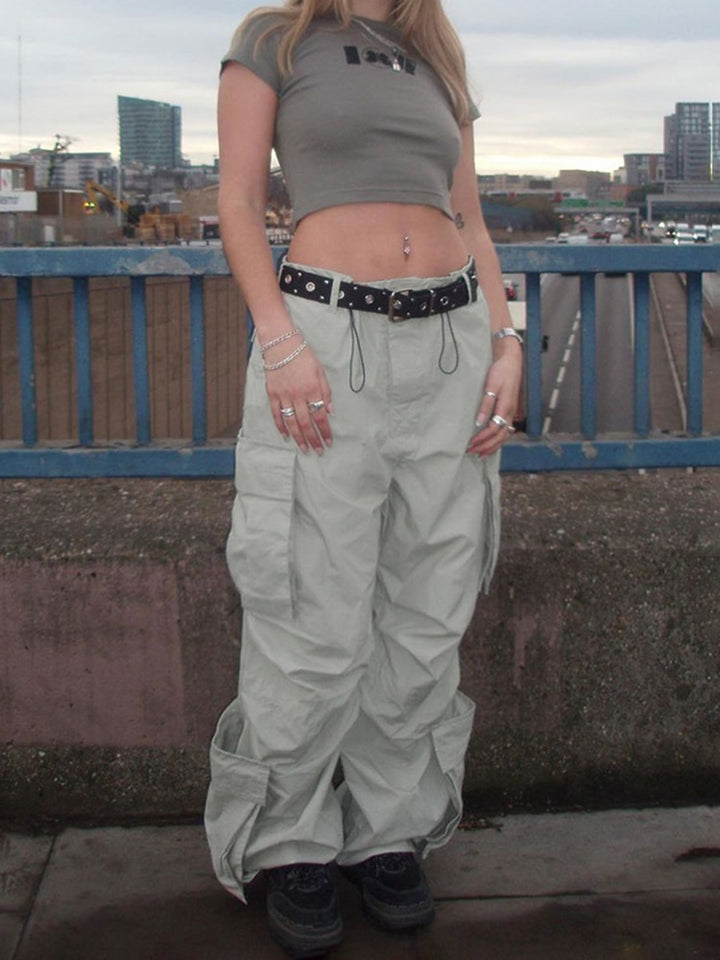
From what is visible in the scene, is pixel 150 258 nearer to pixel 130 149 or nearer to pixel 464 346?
pixel 464 346

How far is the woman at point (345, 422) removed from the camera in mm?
2230

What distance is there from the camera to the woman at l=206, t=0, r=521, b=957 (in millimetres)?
2230

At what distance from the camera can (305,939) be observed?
248cm

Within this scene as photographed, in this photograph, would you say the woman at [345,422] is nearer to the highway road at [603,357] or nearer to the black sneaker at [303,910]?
the black sneaker at [303,910]

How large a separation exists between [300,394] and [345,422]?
121 millimetres

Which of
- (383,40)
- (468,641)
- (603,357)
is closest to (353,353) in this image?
(383,40)

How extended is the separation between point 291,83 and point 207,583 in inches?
54.0

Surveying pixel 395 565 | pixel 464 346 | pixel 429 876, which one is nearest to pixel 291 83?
pixel 464 346

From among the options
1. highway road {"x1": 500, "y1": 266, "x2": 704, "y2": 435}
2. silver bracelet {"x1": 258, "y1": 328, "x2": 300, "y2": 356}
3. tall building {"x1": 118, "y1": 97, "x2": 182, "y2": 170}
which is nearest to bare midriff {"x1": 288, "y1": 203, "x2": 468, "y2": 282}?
silver bracelet {"x1": 258, "y1": 328, "x2": 300, "y2": 356}

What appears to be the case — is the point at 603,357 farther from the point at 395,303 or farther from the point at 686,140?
the point at 395,303

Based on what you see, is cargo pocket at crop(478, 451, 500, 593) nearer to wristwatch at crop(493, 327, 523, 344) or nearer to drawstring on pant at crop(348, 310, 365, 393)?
wristwatch at crop(493, 327, 523, 344)

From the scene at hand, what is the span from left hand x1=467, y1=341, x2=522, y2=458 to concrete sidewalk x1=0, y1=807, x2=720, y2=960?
1.09 metres

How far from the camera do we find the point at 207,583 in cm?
307

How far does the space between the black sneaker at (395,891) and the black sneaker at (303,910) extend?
10cm
